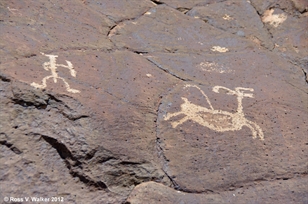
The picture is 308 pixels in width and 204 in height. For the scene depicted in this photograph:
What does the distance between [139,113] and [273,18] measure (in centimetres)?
Answer: 156

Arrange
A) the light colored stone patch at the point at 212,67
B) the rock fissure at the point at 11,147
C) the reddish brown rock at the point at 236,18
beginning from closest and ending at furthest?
the rock fissure at the point at 11,147 < the light colored stone patch at the point at 212,67 < the reddish brown rock at the point at 236,18

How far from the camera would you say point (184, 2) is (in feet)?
9.91

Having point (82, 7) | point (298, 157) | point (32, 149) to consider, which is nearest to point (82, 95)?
point (32, 149)

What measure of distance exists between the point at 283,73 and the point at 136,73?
3.06ft

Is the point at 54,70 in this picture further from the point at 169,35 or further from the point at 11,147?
the point at 169,35

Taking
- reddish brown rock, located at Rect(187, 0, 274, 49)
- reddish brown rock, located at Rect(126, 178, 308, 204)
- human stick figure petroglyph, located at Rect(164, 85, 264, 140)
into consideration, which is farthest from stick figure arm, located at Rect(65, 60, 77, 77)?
reddish brown rock, located at Rect(187, 0, 274, 49)

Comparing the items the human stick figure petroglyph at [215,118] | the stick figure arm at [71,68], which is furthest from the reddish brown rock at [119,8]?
the human stick figure petroglyph at [215,118]

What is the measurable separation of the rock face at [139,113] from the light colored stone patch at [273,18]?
1.37 feet

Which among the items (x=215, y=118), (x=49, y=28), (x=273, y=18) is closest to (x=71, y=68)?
(x=49, y=28)

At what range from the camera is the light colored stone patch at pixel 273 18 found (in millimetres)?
3006

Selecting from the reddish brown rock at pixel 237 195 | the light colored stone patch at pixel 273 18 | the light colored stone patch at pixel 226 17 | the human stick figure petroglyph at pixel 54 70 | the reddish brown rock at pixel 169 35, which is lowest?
the reddish brown rock at pixel 237 195

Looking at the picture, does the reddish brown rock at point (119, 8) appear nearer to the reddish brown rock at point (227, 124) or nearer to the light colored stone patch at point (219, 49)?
the reddish brown rock at point (227, 124)

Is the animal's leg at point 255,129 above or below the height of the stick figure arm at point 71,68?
below

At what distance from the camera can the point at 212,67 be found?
2.45 meters
